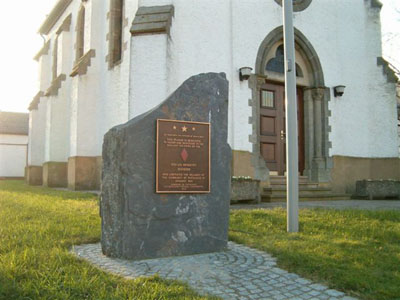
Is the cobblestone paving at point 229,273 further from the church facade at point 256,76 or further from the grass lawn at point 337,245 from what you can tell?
the church facade at point 256,76

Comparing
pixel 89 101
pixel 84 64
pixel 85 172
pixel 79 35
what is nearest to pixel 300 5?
pixel 84 64

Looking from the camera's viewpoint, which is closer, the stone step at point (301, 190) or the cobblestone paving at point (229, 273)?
the cobblestone paving at point (229, 273)

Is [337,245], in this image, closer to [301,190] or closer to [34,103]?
[301,190]

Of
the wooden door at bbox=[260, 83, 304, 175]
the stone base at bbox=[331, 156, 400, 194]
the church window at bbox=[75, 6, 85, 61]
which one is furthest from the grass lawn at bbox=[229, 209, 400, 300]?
the church window at bbox=[75, 6, 85, 61]

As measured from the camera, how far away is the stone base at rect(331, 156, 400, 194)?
1241 cm

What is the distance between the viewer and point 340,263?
12.1 feet

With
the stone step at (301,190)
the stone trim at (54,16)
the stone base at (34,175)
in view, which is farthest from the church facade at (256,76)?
the stone base at (34,175)

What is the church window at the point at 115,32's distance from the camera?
12.3m

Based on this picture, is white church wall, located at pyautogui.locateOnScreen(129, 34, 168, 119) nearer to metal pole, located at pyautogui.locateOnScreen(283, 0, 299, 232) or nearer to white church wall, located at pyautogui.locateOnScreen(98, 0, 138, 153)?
white church wall, located at pyautogui.locateOnScreen(98, 0, 138, 153)

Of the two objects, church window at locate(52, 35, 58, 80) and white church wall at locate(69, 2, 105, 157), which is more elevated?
church window at locate(52, 35, 58, 80)

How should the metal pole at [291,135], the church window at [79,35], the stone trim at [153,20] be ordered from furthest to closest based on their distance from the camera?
1. the church window at [79,35]
2. the stone trim at [153,20]
3. the metal pole at [291,135]

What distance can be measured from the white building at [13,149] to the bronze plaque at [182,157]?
114 ft

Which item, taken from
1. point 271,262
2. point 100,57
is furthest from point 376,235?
point 100,57

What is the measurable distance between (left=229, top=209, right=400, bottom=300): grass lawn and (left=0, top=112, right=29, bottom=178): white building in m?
33.2
